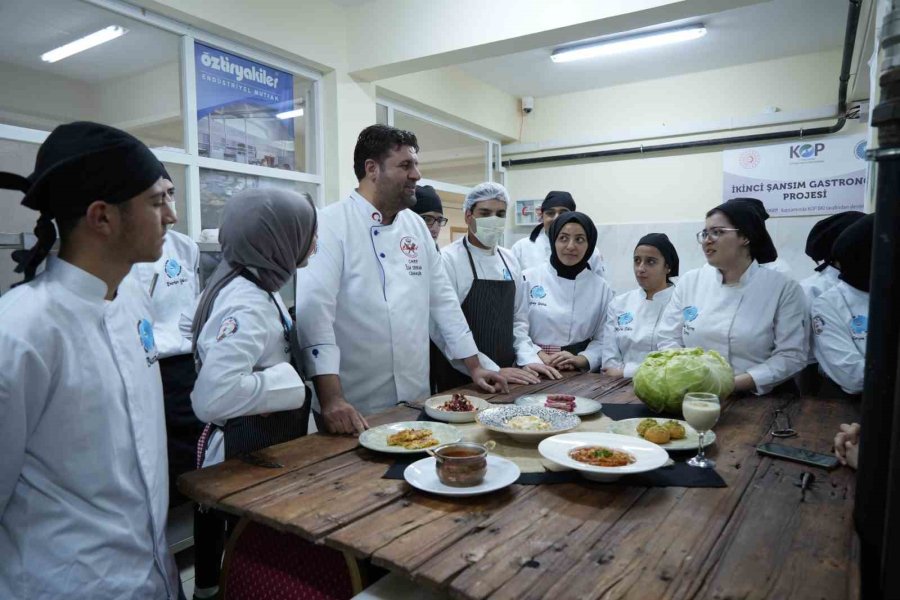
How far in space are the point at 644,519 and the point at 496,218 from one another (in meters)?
2.22

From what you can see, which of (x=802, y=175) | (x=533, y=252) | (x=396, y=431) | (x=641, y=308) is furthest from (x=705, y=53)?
(x=396, y=431)

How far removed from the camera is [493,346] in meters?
2.97

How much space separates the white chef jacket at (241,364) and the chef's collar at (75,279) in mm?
382

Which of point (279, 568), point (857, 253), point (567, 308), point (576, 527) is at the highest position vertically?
point (857, 253)

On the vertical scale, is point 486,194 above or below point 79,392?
above

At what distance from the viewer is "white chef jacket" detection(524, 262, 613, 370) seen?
325cm

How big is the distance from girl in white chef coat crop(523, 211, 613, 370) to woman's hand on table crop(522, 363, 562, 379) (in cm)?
40

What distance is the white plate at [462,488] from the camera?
4.35ft

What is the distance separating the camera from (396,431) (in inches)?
70.2

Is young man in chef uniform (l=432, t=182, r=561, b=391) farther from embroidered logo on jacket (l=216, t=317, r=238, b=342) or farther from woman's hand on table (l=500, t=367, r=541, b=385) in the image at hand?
embroidered logo on jacket (l=216, t=317, r=238, b=342)

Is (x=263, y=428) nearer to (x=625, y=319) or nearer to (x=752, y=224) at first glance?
(x=625, y=319)

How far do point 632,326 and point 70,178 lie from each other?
2701mm

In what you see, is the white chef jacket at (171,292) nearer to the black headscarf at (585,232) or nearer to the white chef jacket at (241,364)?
the white chef jacket at (241,364)

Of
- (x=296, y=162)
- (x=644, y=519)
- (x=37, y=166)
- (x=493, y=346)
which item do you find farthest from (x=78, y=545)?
(x=296, y=162)
